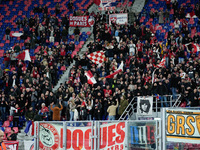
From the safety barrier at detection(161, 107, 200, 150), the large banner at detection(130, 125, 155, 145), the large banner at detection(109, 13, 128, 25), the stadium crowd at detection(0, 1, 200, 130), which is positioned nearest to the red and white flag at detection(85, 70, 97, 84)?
the stadium crowd at detection(0, 1, 200, 130)

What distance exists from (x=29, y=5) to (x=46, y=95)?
63.2ft

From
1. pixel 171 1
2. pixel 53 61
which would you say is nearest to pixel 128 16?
pixel 171 1

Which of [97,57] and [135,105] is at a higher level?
[97,57]

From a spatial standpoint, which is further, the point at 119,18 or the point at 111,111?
the point at 119,18

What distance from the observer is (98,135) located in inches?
520

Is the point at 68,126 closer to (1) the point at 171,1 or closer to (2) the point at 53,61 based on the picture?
(2) the point at 53,61

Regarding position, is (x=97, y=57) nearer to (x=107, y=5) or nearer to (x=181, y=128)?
Result: (x=107, y=5)

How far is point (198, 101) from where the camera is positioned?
66.4ft

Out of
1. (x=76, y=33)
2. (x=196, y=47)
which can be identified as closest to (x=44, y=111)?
(x=196, y=47)

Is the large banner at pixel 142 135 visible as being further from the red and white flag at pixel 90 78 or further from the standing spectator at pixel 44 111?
the red and white flag at pixel 90 78

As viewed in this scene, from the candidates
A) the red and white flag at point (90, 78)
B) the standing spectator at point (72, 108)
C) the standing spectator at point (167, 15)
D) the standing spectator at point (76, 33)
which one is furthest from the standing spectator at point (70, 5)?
the standing spectator at point (72, 108)

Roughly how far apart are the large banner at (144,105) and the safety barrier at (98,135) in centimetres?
785

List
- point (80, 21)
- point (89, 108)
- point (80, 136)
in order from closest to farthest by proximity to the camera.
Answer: point (80, 136) < point (89, 108) < point (80, 21)

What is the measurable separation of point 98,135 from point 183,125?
10.2ft
